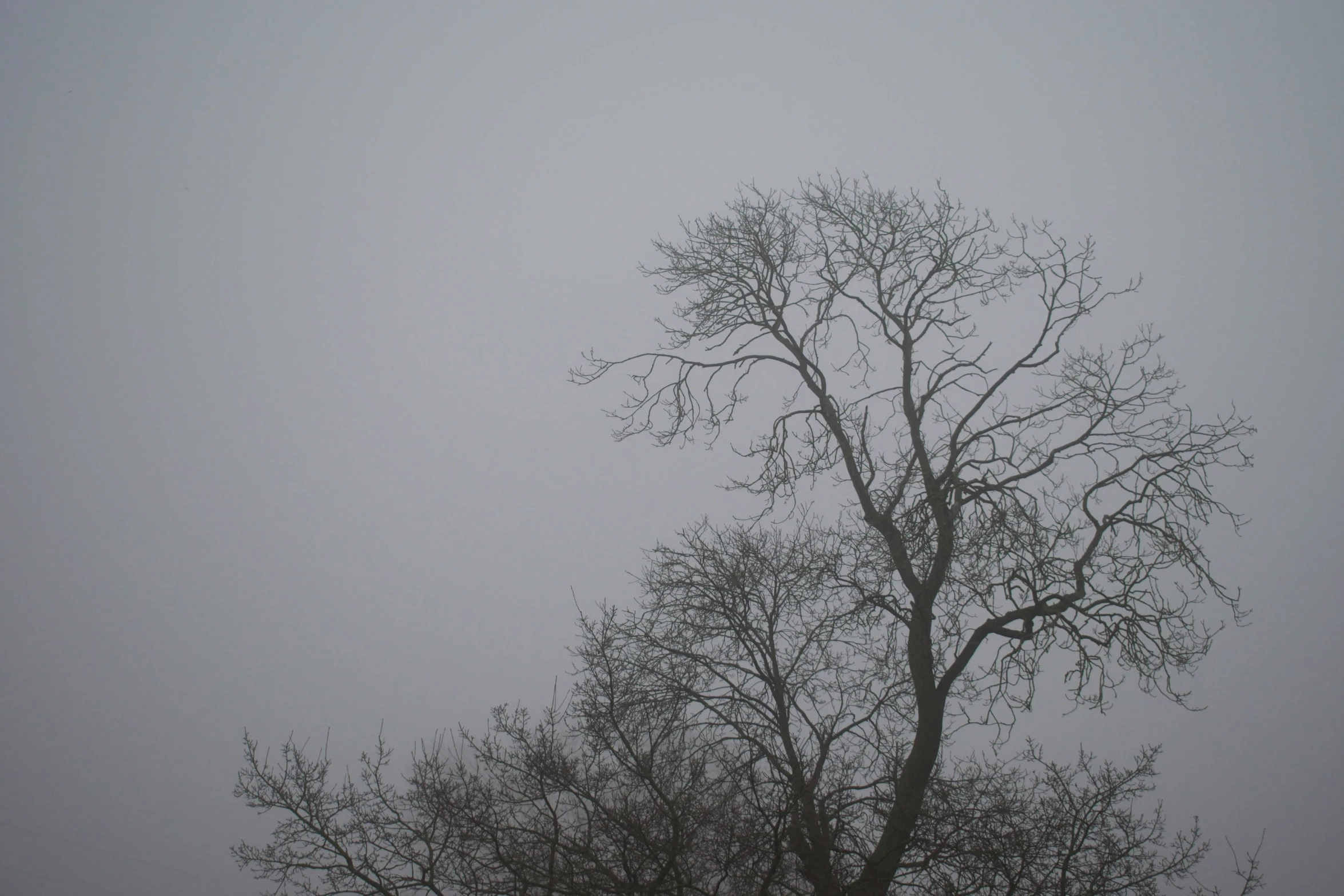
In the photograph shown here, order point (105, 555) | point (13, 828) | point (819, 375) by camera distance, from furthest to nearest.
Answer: point (105, 555)
point (13, 828)
point (819, 375)

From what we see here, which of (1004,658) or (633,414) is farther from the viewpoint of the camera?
(633,414)

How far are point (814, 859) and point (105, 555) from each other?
103037mm

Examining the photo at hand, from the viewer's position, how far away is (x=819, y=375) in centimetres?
718

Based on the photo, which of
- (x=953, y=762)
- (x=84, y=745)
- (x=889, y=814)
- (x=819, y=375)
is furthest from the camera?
(x=84, y=745)

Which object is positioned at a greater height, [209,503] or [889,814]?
[209,503]

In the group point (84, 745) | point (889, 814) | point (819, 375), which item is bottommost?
point (84, 745)

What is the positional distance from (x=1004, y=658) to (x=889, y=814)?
5.13 feet

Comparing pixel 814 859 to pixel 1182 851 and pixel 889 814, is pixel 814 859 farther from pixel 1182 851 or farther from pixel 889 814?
pixel 1182 851

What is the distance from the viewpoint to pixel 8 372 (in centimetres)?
18525

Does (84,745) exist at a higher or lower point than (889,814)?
lower

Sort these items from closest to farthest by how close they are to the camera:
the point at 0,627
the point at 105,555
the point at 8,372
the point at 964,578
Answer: the point at 964,578
the point at 0,627
the point at 105,555
the point at 8,372

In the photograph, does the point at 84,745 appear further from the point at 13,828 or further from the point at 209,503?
the point at 209,503

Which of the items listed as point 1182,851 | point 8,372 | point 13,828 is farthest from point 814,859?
point 8,372

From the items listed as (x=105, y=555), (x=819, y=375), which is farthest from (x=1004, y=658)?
(x=105, y=555)
